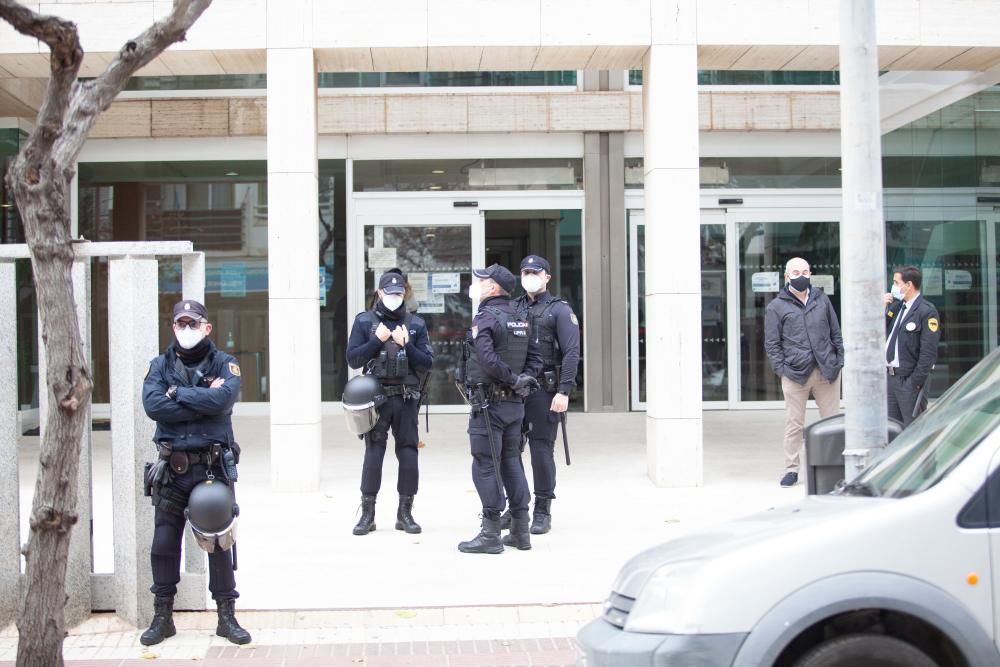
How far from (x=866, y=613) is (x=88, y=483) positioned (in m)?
4.44

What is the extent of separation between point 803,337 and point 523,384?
344 centimetres

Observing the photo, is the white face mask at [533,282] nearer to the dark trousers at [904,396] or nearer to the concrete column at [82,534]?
the concrete column at [82,534]

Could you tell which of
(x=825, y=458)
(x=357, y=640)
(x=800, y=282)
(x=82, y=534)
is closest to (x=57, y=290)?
(x=82, y=534)

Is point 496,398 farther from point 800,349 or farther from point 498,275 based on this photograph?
point 800,349

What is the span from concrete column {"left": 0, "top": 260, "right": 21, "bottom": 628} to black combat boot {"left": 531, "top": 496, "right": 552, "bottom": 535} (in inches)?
141

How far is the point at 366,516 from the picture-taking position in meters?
8.33

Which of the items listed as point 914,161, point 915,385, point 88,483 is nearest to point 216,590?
point 88,483

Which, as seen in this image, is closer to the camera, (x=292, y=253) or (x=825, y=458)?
(x=825, y=458)

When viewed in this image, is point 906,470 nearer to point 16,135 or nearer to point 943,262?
point 943,262

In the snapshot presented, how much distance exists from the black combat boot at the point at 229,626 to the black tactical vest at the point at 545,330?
288cm

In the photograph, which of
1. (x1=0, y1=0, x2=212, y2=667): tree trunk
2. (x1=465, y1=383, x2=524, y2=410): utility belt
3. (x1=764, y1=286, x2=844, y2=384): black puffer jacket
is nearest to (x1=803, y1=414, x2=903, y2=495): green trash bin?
(x1=465, y1=383, x2=524, y2=410): utility belt

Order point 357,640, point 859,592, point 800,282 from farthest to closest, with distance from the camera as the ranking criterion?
point 800,282 → point 357,640 → point 859,592

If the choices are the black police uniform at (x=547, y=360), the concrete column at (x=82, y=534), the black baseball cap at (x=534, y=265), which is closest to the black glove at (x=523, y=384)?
the black police uniform at (x=547, y=360)

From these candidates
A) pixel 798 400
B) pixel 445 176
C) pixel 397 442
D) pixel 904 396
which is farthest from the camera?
pixel 445 176
